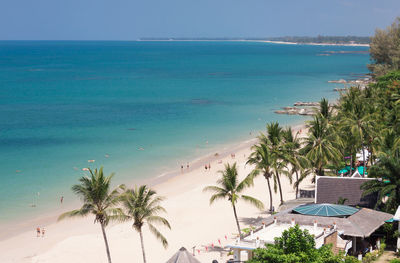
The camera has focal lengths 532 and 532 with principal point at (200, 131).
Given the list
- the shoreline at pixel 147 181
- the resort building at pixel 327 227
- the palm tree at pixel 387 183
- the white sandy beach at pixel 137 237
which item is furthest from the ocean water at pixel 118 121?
the palm tree at pixel 387 183

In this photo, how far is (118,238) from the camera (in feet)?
110

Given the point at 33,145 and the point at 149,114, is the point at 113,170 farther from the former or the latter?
the point at 149,114

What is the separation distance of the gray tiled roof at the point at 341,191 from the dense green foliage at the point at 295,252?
12437 mm

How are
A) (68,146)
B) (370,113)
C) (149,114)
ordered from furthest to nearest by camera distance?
(149,114)
(68,146)
(370,113)

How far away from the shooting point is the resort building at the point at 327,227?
2306 centimetres

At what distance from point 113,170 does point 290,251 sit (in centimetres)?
3605

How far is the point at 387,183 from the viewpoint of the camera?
89.2 ft

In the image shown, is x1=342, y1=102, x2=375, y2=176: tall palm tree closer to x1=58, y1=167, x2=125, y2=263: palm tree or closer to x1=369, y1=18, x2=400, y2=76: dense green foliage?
x1=58, y1=167, x2=125, y2=263: palm tree

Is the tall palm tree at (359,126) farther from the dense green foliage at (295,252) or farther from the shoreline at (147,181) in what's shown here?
the dense green foliage at (295,252)

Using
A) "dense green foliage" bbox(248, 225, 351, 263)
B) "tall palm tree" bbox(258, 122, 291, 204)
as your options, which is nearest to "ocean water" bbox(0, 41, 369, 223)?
"tall palm tree" bbox(258, 122, 291, 204)

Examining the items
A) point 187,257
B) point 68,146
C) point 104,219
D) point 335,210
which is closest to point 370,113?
point 335,210

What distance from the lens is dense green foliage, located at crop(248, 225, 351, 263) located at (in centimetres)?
1697

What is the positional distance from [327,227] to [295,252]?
7.12 meters

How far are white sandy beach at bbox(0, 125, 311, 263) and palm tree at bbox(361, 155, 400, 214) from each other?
877 cm
